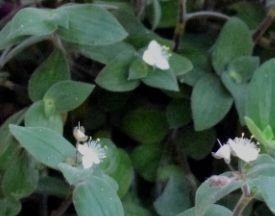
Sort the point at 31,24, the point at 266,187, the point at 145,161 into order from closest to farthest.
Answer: the point at 266,187 → the point at 31,24 → the point at 145,161

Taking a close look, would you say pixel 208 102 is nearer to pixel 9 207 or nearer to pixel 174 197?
pixel 174 197

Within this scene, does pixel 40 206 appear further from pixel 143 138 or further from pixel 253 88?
pixel 253 88

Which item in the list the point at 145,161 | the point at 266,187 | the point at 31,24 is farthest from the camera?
the point at 145,161

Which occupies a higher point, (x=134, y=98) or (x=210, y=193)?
(x=210, y=193)

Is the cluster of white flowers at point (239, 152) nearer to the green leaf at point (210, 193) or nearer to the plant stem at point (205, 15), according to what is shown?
the green leaf at point (210, 193)

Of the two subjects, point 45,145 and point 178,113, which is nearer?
point 45,145

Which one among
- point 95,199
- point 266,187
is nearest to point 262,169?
point 266,187

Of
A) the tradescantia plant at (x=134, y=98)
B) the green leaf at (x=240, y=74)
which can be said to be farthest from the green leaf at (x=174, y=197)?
the green leaf at (x=240, y=74)
